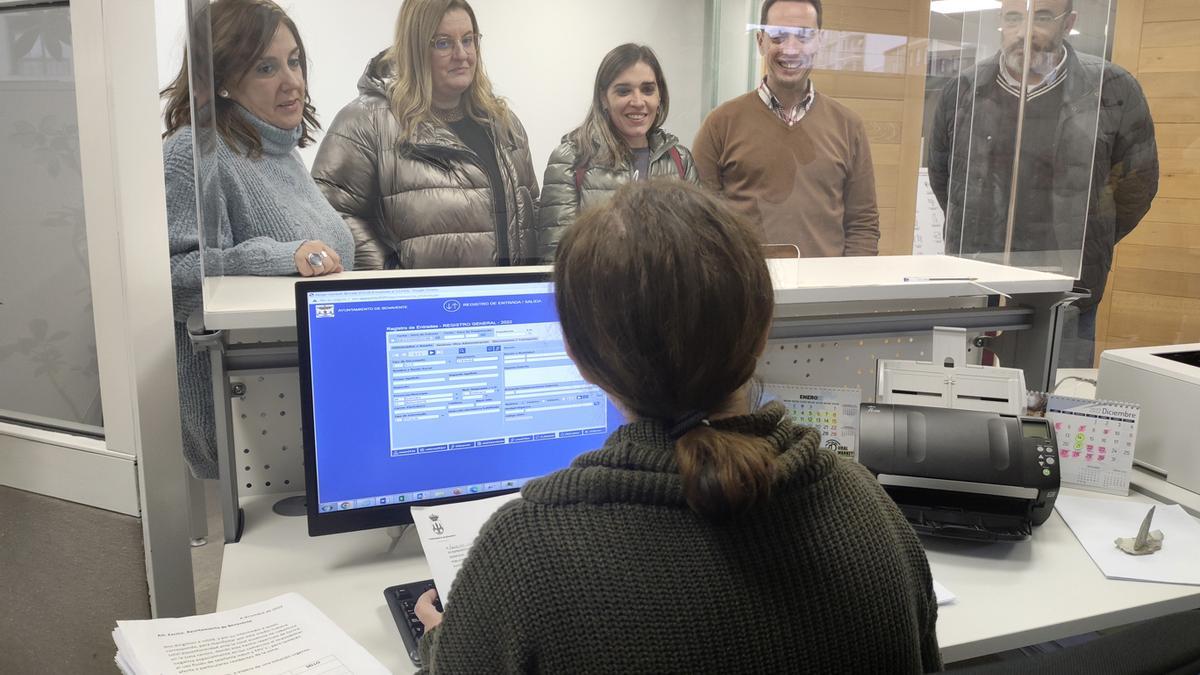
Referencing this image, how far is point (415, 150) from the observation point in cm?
274

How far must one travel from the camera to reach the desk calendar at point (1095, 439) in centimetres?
150

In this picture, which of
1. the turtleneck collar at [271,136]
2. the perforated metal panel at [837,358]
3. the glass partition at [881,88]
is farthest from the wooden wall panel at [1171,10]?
the turtleneck collar at [271,136]

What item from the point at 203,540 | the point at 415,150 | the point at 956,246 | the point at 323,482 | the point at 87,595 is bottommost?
the point at 203,540

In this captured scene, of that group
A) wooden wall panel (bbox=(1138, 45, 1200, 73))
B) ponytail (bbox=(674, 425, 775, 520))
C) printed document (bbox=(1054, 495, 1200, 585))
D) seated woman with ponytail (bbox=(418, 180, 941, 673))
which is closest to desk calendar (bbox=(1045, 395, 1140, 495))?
printed document (bbox=(1054, 495, 1200, 585))

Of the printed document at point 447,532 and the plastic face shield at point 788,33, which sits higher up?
the plastic face shield at point 788,33

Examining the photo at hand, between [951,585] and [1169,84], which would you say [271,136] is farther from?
[1169,84]

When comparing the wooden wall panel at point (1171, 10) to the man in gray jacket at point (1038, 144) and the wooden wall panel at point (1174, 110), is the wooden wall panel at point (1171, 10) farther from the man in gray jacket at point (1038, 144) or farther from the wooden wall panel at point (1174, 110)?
A: the man in gray jacket at point (1038, 144)

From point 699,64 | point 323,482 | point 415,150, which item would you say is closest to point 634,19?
point 699,64

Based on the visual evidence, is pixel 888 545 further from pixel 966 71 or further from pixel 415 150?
pixel 966 71

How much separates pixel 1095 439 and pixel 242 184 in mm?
1744

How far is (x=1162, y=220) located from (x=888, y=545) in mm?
3801

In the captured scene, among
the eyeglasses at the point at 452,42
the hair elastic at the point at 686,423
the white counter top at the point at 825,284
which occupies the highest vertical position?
the eyeglasses at the point at 452,42

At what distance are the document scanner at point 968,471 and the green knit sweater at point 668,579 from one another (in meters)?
0.63

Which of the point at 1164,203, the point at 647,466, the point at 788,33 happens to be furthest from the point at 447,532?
the point at 1164,203
